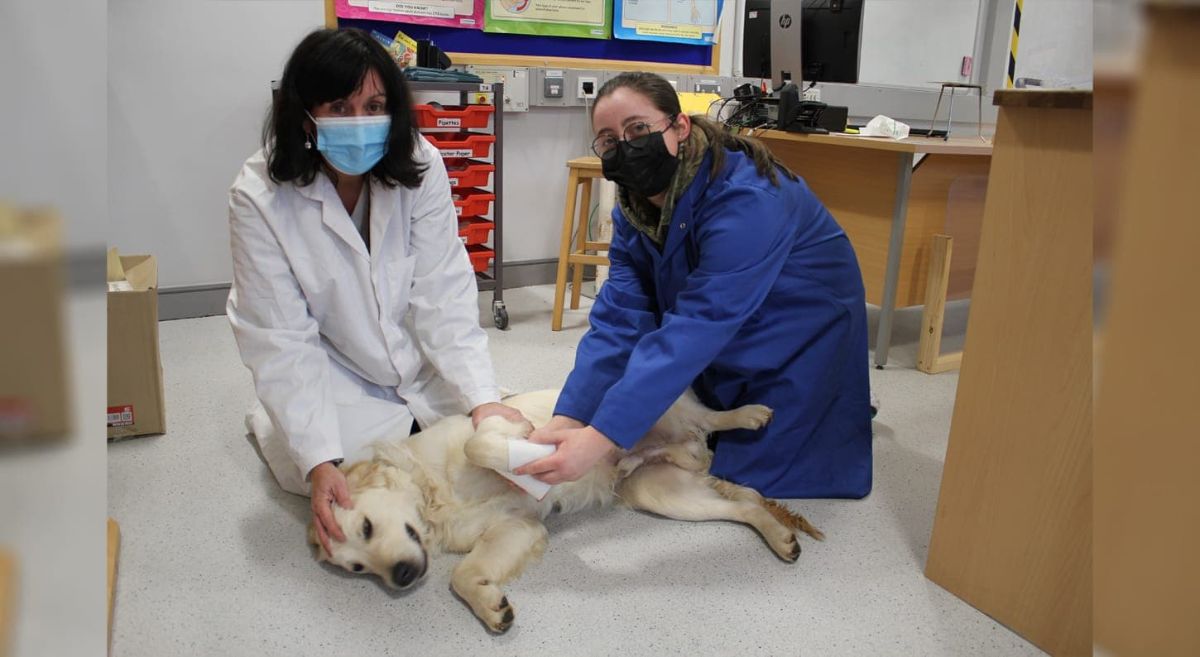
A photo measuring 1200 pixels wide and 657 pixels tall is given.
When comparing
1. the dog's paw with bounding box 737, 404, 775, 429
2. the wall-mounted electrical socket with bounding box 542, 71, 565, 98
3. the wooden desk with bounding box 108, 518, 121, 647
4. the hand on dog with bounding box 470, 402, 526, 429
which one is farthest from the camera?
the wall-mounted electrical socket with bounding box 542, 71, 565, 98

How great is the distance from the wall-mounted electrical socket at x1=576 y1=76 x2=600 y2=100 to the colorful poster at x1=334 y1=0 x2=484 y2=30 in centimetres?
54

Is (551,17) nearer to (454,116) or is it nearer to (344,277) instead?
(454,116)

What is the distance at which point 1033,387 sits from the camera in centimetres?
139

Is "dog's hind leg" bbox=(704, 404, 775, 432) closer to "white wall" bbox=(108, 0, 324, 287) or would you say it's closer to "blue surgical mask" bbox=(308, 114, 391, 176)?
"blue surgical mask" bbox=(308, 114, 391, 176)

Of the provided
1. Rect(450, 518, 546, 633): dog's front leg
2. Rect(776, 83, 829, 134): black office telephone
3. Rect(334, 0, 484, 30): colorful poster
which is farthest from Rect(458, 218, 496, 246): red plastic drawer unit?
Rect(450, 518, 546, 633): dog's front leg

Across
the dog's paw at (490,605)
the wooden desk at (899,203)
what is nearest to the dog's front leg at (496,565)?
the dog's paw at (490,605)

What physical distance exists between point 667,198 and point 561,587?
0.83 meters

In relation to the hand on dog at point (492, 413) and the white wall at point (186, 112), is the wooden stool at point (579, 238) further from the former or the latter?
the hand on dog at point (492, 413)

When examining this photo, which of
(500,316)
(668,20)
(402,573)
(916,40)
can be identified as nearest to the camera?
(402,573)

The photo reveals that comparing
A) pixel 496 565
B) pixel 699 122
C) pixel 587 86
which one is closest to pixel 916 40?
pixel 587 86

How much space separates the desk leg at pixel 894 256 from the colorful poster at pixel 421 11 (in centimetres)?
192

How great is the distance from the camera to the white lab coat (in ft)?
5.64

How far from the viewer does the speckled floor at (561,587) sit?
4.76ft

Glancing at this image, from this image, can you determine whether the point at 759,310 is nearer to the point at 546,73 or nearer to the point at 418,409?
the point at 418,409
